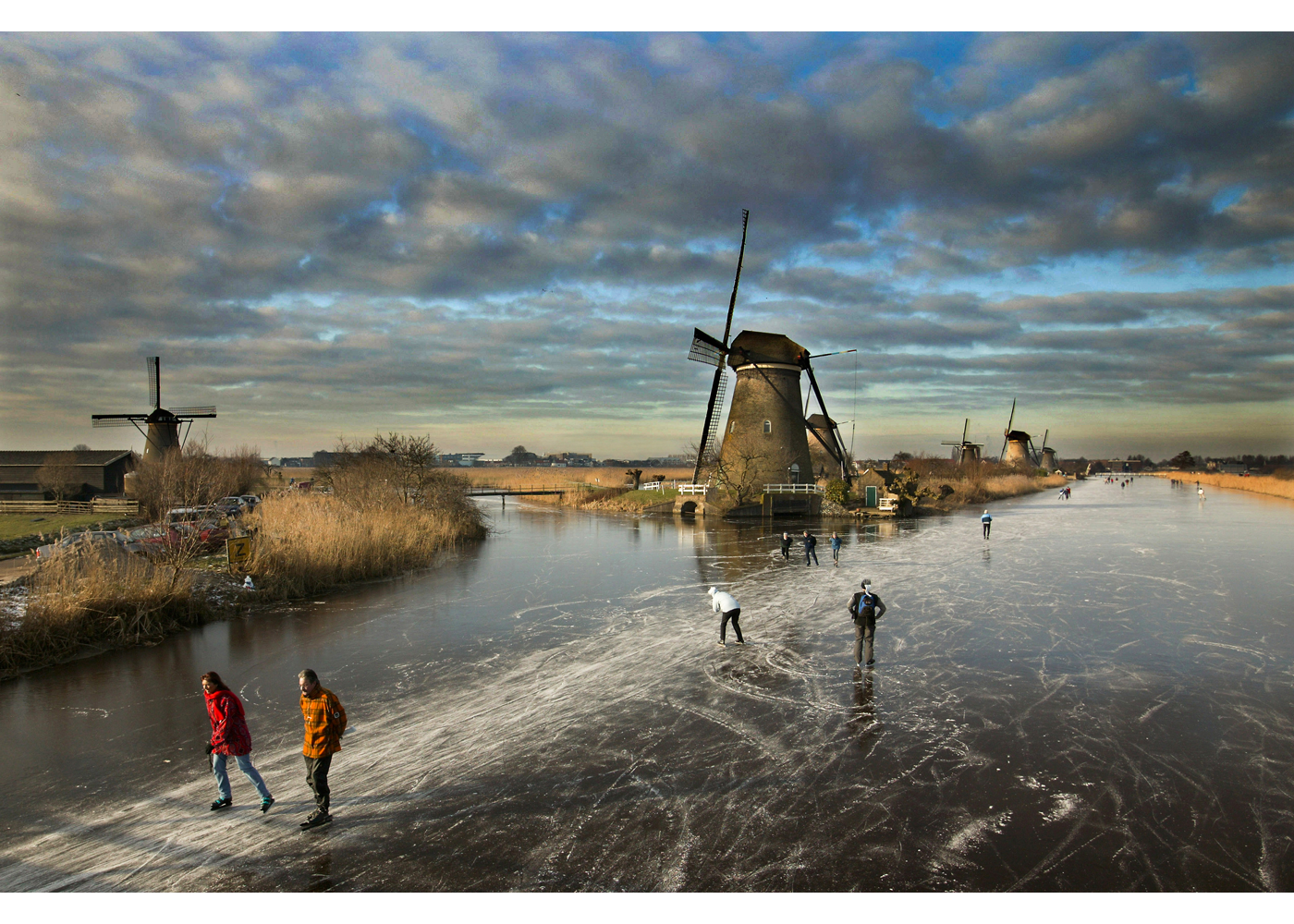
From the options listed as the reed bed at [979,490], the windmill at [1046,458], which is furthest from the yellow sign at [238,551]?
the windmill at [1046,458]

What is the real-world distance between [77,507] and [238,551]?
21.4 metres

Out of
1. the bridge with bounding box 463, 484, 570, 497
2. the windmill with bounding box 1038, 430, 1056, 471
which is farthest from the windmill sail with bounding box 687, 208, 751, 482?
the windmill with bounding box 1038, 430, 1056, 471

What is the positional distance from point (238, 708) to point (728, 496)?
93.9ft

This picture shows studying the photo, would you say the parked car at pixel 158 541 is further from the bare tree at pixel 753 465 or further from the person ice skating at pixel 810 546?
the bare tree at pixel 753 465

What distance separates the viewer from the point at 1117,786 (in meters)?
5.64

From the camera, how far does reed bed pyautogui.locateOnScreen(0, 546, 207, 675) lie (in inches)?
380

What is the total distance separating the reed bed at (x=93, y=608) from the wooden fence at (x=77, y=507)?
1904 cm

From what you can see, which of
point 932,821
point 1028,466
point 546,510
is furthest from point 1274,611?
point 1028,466

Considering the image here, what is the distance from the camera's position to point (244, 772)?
5332mm

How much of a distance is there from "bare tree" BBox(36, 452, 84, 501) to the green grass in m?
6.71

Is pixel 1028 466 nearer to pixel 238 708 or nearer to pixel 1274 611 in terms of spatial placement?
pixel 1274 611

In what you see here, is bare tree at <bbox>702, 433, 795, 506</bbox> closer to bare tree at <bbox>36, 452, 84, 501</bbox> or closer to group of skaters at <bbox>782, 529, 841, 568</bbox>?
group of skaters at <bbox>782, 529, 841, 568</bbox>

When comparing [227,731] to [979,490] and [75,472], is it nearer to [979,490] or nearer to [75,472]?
[75,472]

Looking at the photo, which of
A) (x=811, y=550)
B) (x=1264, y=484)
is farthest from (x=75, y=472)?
(x=1264, y=484)
